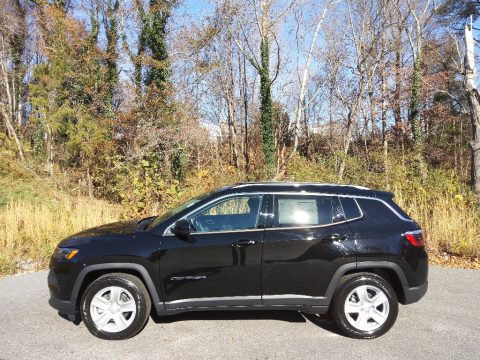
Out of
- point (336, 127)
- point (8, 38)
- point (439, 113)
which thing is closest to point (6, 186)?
point (8, 38)

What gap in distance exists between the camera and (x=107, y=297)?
4156mm

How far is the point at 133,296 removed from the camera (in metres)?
4.11

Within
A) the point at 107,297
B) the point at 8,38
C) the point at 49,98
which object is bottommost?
the point at 107,297

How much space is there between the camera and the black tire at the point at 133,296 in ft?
13.4

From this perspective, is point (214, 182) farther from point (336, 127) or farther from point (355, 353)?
point (336, 127)

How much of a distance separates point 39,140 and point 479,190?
23.5 meters

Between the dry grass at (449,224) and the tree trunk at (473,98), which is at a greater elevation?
the tree trunk at (473,98)

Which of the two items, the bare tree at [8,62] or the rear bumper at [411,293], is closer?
the rear bumper at [411,293]

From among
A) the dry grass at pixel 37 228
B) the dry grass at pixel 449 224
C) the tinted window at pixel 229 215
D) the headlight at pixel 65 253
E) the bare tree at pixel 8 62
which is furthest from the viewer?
the bare tree at pixel 8 62

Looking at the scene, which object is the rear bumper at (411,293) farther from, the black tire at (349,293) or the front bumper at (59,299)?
the front bumper at (59,299)

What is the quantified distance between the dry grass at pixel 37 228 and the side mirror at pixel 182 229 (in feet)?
13.8

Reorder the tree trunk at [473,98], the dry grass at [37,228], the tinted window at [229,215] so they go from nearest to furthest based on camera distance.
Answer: the tinted window at [229,215] → the dry grass at [37,228] → the tree trunk at [473,98]

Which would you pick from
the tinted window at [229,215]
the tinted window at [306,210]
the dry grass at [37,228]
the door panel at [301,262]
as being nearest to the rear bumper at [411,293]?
the door panel at [301,262]

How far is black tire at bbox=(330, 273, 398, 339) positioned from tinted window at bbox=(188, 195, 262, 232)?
Result: 1172 millimetres
